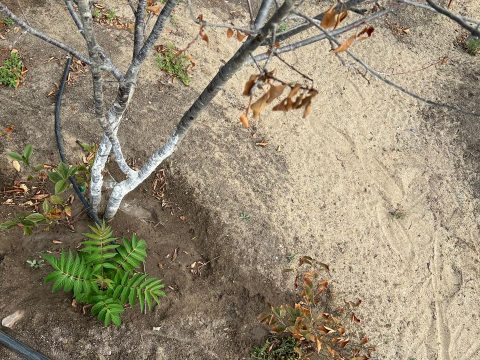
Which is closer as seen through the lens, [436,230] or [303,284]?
[303,284]

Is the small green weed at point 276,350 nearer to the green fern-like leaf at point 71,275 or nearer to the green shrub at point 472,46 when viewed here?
the green fern-like leaf at point 71,275

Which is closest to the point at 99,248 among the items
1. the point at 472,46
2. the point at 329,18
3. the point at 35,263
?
the point at 35,263

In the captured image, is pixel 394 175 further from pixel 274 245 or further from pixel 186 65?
pixel 186 65

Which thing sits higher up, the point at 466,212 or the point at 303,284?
the point at 466,212

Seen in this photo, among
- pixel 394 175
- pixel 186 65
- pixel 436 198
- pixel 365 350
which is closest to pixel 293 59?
pixel 186 65

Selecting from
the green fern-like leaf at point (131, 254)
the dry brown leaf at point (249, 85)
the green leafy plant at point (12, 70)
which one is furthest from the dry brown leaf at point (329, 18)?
the green leafy plant at point (12, 70)

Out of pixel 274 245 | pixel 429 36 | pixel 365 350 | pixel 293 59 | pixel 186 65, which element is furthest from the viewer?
pixel 429 36

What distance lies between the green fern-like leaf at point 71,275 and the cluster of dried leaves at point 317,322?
1306 millimetres

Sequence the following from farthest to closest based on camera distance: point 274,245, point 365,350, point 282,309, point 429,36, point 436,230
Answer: point 429,36 < point 436,230 < point 274,245 < point 365,350 < point 282,309

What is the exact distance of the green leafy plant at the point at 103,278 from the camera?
2.94 metres

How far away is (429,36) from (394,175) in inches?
103

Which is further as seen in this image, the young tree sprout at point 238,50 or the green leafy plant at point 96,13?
the green leafy plant at point 96,13

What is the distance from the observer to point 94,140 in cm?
417

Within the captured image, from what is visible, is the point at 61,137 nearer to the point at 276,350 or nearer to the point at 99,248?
the point at 99,248
